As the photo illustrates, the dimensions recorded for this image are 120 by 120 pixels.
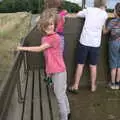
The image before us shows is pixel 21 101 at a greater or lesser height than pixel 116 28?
lesser

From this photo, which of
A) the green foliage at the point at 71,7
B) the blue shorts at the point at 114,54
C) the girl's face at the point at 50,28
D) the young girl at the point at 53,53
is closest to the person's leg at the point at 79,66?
the blue shorts at the point at 114,54

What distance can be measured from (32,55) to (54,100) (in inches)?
83.8

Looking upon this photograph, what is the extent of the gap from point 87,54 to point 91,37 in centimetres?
31

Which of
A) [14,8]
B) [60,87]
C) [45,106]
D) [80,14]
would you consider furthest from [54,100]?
[14,8]

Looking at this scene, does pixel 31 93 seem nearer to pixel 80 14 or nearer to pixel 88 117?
pixel 88 117

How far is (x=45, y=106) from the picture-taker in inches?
212

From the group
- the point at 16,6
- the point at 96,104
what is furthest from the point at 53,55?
the point at 16,6

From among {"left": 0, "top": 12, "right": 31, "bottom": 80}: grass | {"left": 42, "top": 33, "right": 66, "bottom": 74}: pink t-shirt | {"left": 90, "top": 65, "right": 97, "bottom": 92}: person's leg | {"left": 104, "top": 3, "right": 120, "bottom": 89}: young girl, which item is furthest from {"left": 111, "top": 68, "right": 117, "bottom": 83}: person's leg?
{"left": 42, "top": 33, "right": 66, "bottom": 74}: pink t-shirt

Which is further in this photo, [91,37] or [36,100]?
[91,37]

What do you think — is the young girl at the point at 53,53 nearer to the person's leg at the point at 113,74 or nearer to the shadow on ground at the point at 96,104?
the shadow on ground at the point at 96,104

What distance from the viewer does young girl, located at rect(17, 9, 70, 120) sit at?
4824mm

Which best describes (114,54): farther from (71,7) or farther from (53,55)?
(71,7)

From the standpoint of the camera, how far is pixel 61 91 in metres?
5.05

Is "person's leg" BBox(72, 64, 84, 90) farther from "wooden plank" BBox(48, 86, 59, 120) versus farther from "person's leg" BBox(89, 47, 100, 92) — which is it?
"wooden plank" BBox(48, 86, 59, 120)
